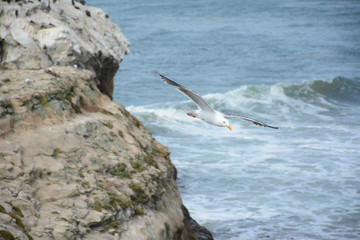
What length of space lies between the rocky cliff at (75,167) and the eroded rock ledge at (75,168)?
12 mm

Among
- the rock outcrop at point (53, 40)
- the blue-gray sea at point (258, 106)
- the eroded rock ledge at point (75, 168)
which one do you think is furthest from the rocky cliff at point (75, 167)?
the blue-gray sea at point (258, 106)

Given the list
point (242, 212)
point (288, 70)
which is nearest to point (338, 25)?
point (288, 70)

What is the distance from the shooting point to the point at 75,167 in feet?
20.9

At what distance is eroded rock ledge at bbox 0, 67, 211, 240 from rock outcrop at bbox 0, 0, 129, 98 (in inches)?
112

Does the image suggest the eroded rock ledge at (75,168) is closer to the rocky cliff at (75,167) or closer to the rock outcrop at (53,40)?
the rocky cliff at (75,167)

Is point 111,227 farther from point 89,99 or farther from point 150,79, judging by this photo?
point 150,79

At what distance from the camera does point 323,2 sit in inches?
2211

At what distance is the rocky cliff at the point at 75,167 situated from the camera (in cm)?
566

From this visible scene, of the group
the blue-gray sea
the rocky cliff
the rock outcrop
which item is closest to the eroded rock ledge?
the rocky cliff

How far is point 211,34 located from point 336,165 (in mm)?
26961

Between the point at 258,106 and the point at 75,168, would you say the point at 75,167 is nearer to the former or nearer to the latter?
the point at 75,168

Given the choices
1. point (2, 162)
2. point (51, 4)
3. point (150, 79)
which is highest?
point (51, 4)

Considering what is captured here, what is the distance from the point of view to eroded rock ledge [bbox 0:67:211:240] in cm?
565

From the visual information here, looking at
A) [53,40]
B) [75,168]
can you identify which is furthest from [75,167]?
[53,40]
